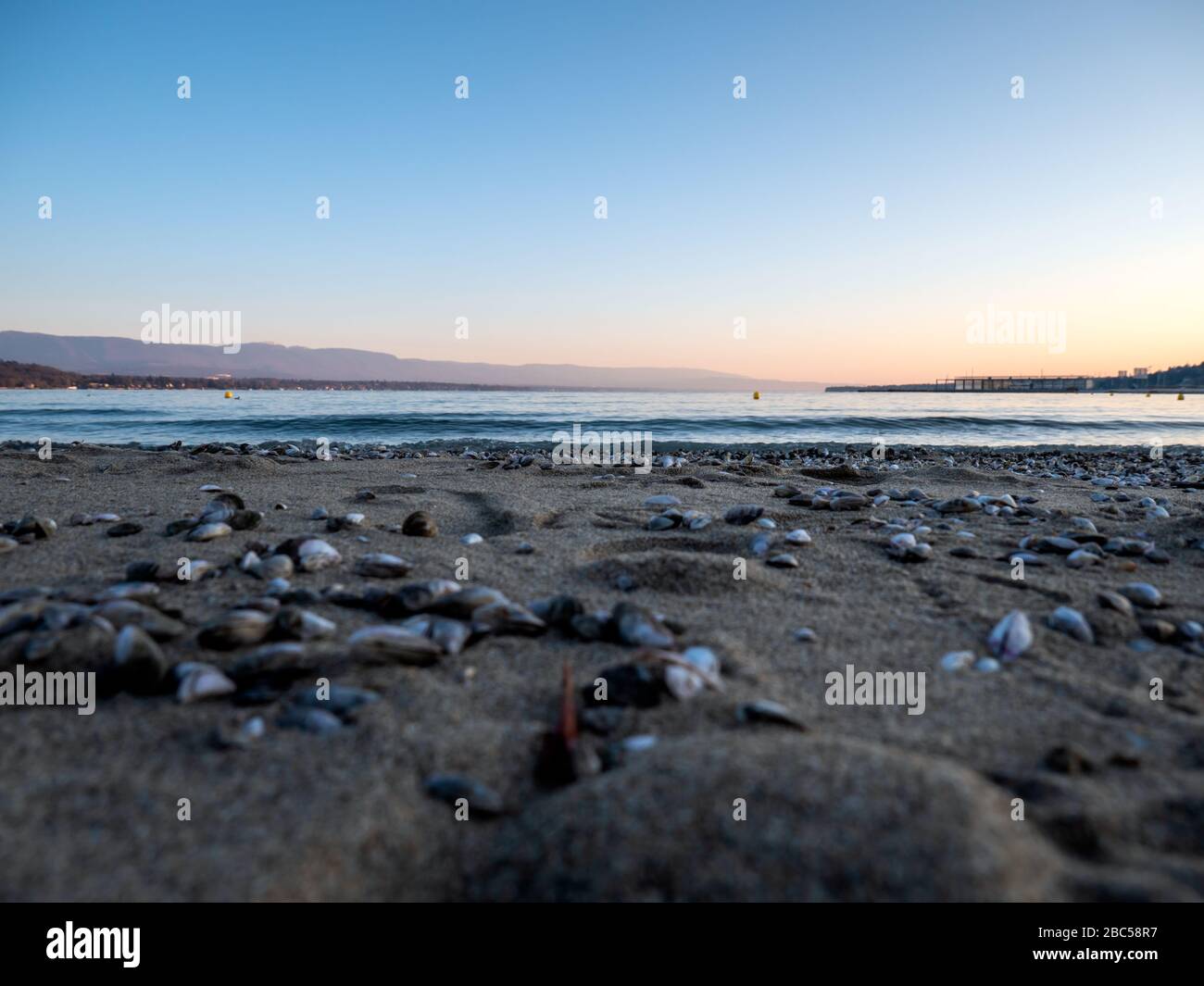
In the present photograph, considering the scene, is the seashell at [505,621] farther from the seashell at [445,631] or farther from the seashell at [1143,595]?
the seashell at [1143,595]

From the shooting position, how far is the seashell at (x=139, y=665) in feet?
5.84

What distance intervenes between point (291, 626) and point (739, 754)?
4.62 ft

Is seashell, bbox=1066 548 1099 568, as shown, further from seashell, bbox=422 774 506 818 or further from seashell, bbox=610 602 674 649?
seashell, bbox=422 774 506 818

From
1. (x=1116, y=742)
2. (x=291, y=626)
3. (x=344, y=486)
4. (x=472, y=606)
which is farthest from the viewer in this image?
(x=344, y=486)

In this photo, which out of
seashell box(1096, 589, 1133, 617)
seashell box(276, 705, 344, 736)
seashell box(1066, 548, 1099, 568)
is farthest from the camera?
seashell box(1066, 548, 1099, 568)

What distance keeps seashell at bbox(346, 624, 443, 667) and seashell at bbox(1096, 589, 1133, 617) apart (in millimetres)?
2397

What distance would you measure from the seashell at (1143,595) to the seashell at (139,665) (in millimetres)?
3313

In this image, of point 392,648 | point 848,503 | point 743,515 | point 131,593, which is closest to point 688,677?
point 392,648

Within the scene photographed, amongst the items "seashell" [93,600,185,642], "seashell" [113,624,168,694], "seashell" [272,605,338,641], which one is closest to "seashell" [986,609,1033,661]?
"seashell" [272,605,338,641]

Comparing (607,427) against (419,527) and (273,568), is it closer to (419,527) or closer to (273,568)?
(419,527)

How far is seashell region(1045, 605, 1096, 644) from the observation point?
2.33m
